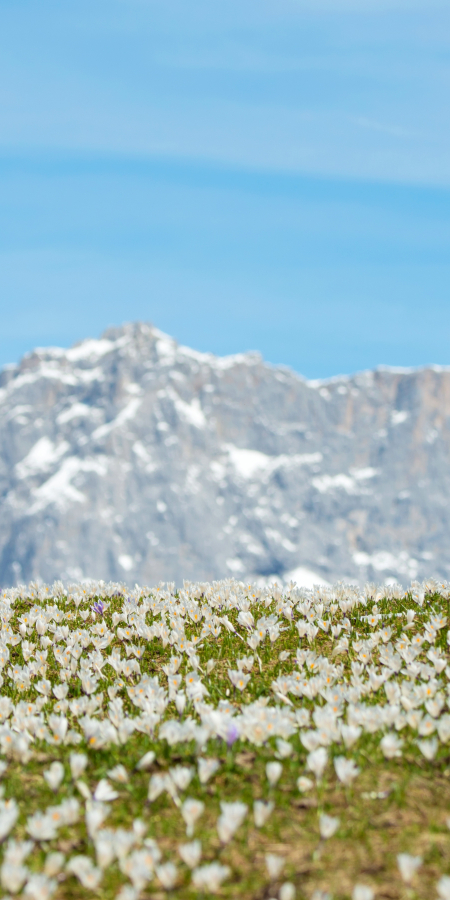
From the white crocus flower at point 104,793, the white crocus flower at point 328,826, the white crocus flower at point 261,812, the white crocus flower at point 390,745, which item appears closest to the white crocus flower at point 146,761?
the white crocus flower at point 104,793

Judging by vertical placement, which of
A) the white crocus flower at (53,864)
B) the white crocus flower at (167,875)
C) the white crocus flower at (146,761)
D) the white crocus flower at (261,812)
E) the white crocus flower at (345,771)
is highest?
the white crocus flower at (146,761)

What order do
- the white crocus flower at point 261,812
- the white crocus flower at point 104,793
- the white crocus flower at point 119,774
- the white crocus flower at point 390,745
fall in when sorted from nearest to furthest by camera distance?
the white crocus flower at point 261,812, the white crocus flower at point 104,793, the white crocus flower at point 119,774, the white crocus flower at point 390,745

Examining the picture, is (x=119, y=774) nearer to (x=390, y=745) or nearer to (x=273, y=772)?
(x=273, y=772)

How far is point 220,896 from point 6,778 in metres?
2.46

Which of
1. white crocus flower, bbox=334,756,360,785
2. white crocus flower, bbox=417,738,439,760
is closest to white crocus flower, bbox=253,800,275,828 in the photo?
white crocus flower, bbox=334,756,360,785

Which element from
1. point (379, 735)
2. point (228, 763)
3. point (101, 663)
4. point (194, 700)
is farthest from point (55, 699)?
point (379, 735)

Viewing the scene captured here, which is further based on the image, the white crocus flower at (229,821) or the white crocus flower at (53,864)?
the white crocus flower at (229,821)

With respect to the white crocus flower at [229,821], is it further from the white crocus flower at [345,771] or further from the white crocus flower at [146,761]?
the white crocus flower at [146,761]

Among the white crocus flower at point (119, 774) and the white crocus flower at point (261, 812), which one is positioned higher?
the white crocus flower at point (119, 774)

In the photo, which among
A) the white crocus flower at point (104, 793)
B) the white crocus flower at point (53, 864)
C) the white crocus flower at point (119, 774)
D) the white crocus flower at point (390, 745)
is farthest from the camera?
the white crocus flower at point (390, 745)

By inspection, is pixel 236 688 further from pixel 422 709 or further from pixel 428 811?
pixel 428 811

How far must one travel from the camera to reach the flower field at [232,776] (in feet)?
15.5

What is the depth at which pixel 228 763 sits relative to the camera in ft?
20.0

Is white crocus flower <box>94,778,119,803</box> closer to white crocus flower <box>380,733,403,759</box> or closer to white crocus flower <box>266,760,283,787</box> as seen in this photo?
white crocus flower <box>266,760,283,787</box>
